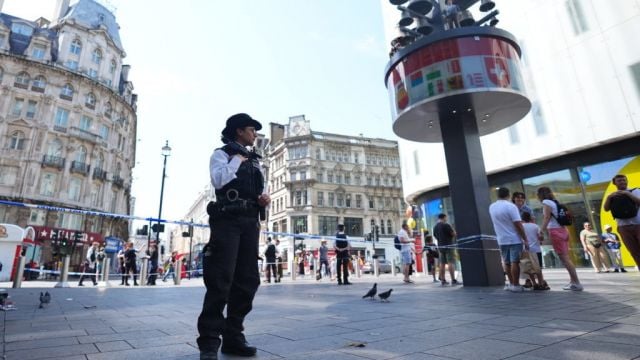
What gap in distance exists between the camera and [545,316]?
3682mm

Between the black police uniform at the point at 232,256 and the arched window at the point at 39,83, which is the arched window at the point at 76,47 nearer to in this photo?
the arched window at the point at 39,83

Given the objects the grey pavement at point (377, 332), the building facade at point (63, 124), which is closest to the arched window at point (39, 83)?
the building facade at point (63, 124)

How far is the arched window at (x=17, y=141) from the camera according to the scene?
1171 inches

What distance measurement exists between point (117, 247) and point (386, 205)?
34.2 meters

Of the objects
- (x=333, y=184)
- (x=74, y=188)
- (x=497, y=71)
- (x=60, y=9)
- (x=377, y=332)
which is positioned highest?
(x=60, y=9)

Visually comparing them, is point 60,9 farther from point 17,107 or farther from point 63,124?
point 63,124

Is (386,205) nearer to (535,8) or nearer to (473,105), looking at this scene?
(535,8)

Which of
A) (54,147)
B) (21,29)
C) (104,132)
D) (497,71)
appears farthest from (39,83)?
(497,71)

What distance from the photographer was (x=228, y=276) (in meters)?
2.64

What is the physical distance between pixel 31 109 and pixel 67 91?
3498 mm

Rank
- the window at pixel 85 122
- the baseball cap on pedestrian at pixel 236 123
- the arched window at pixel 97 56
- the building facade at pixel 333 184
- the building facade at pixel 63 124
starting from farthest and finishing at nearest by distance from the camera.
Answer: the building facade at pixel 333 184
the arched window at pixel 97 56
the window at pixel 85 122
the building facade at pixel 63 124
the baseball cap on pedestrian at pixel 236 123

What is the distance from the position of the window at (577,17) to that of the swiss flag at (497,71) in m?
9.68

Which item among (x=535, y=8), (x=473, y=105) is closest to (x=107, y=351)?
(x=473, y=105)

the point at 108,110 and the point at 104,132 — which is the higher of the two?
the point at 108,110
